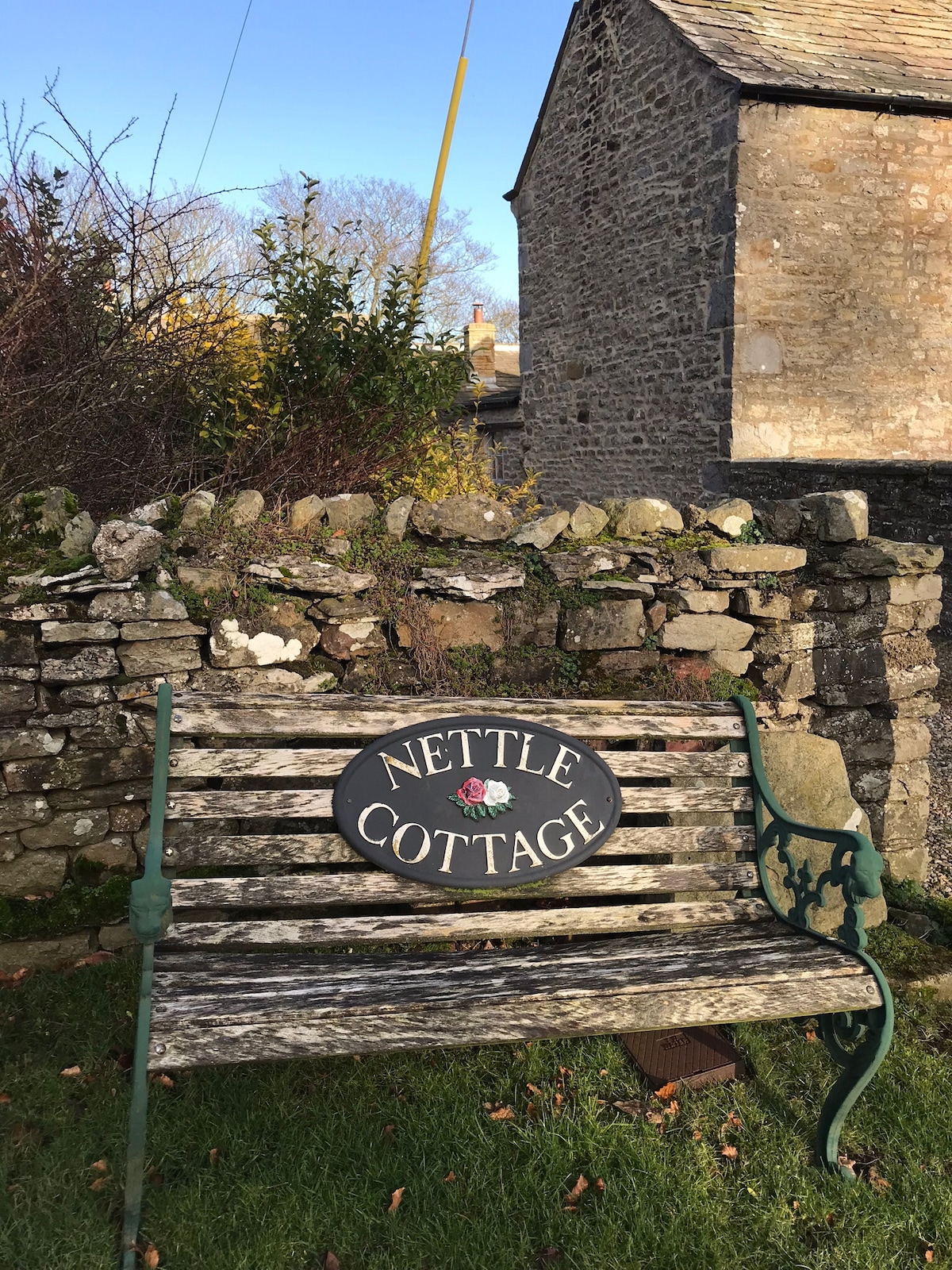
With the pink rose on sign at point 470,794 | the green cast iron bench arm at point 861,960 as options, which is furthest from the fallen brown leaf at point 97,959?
the green cast iron bench arm at point 861,960

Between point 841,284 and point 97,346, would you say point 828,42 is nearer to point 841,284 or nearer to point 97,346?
point 841,284

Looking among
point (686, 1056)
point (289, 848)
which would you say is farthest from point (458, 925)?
point (686, 1056)

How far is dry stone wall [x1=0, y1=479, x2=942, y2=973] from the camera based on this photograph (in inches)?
123

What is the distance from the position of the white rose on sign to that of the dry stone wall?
87cm

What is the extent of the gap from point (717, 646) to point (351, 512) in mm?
1675

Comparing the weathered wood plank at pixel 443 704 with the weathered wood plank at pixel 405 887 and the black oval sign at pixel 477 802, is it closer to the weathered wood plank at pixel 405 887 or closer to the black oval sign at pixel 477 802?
the black oval sign at pixel 477 802

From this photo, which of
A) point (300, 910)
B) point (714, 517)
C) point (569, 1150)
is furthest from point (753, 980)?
point (714, 517)

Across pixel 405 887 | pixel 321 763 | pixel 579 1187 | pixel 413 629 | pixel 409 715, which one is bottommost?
pixel 579 1187

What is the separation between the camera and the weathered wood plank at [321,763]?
2598 mm

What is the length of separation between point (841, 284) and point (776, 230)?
2.83 ft

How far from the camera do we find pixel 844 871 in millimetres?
2508

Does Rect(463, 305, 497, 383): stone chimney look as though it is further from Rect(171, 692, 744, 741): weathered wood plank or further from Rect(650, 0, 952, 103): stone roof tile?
Rect(171, 692, 744, 741): weathered wood plank

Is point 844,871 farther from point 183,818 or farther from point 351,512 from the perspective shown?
point 351,512

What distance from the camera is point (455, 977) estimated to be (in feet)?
7.62
